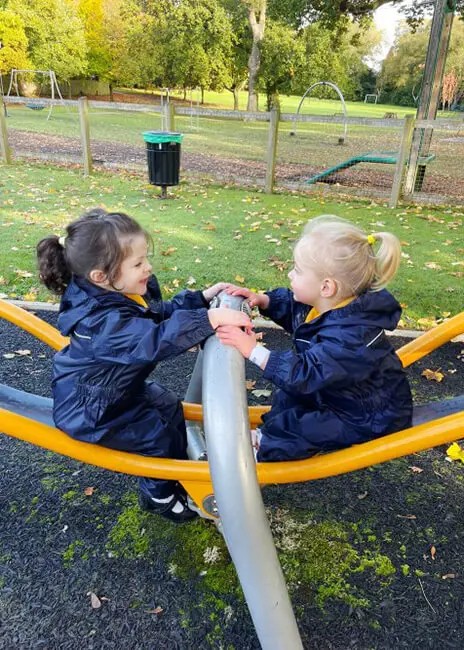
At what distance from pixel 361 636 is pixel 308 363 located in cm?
102

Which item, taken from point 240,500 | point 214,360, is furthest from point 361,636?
point 214,360

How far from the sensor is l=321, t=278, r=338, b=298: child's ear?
1.81 meters

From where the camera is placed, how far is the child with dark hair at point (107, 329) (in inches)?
65.3

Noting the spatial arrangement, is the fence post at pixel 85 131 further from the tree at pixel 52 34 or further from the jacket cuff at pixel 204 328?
the tree at pixel 52 34

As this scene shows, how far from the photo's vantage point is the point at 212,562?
6.81 feet

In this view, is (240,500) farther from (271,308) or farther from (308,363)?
(271,308)

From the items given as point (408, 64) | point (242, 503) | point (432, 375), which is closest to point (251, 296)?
point (242, 503)

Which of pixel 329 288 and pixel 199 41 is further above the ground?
pixel 199 41

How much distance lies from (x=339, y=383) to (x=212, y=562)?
95cm

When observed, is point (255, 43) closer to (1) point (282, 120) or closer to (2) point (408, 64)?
(1) point (282, 120)

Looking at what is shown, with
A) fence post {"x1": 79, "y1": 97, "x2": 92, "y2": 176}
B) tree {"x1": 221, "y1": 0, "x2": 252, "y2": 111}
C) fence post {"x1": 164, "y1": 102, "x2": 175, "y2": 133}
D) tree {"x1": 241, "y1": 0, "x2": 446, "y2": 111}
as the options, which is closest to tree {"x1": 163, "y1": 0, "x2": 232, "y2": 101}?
tree {"x1": 221, "y1": 0, "x2": 252, "y2": 111}

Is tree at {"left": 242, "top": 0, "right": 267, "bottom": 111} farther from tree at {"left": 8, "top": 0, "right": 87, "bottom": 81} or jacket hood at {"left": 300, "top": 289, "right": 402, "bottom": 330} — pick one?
jacket hood at {"left": 300, "top": 289, "right": 402, "bottom": 330}

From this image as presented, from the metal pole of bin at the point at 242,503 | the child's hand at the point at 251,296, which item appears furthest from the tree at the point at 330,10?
the metal pole of bin at the point at 242,503

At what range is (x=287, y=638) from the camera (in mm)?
1470
